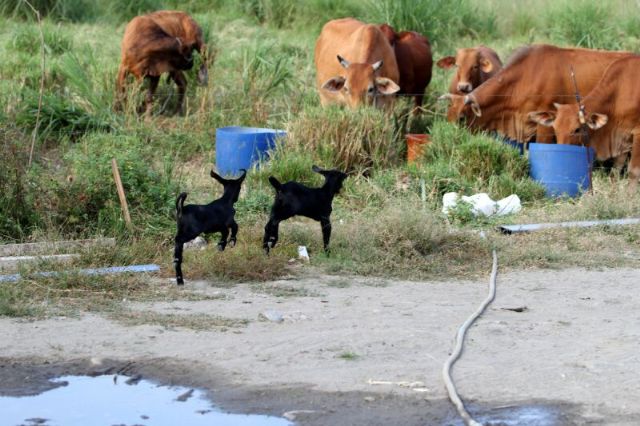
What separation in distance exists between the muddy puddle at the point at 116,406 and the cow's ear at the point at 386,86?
6.59m

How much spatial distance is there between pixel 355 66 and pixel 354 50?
2.64ft

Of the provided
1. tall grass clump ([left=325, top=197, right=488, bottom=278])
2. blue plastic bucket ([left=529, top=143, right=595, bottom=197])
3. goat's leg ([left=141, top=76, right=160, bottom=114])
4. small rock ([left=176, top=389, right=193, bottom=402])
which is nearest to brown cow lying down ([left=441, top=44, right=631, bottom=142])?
blue plastic bucket ([left=529, top=143, right=595, bottom=197])

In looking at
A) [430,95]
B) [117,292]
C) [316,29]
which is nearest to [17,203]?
[117,292]

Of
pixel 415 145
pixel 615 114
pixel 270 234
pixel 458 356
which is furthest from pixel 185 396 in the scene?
pixel 615 114

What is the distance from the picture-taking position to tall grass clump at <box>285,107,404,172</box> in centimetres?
1084

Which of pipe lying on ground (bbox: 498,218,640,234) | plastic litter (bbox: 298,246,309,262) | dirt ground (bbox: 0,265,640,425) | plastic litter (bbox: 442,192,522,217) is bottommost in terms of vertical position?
dirt ground (bbox: 0,265,640,425)

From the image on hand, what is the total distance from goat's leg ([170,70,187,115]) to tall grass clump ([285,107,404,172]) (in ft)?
7.39

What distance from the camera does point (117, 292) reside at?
731 centimetres

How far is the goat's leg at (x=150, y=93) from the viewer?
41.0 ft

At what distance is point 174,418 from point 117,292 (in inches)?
79.3

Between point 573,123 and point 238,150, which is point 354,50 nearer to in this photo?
point 238,150

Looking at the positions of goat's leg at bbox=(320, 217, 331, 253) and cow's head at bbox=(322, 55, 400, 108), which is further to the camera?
cow's head at bbox=(322, 55, 400, 108)

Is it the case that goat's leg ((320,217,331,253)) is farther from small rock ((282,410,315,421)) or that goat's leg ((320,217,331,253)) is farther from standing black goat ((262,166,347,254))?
small rock ((282,410,315,421))

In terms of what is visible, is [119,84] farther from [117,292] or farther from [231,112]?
[117,292]
